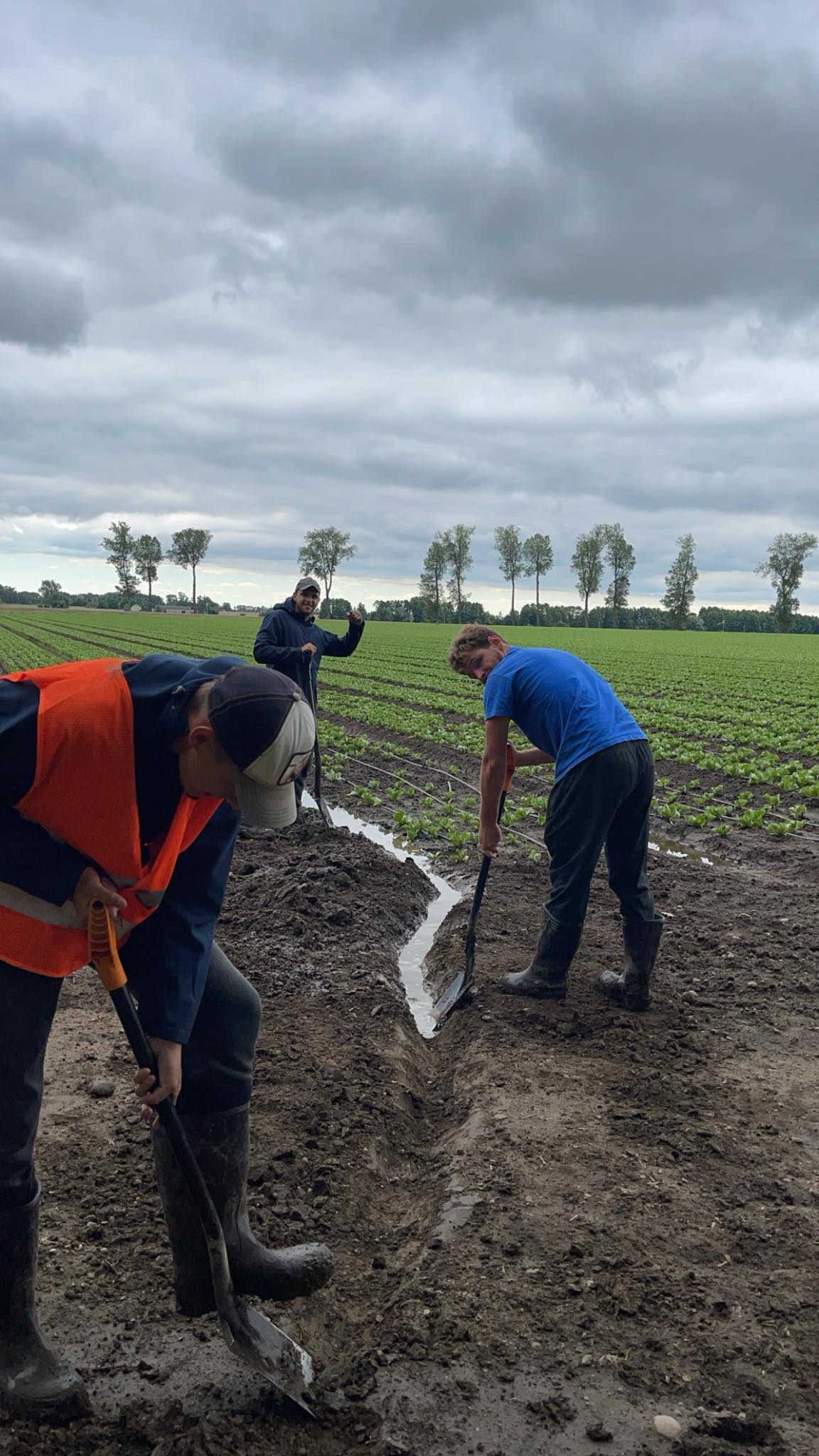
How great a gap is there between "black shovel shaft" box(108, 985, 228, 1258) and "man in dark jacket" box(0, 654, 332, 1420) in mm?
45

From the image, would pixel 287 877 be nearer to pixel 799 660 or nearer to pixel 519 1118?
pixel 519 1118

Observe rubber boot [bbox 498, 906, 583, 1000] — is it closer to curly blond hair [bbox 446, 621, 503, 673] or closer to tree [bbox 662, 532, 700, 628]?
curly blond hair [bbox 446, 621, 503, 673]

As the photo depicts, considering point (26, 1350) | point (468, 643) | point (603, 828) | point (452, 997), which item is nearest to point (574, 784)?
point (603, 828)

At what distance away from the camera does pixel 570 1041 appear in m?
4.84

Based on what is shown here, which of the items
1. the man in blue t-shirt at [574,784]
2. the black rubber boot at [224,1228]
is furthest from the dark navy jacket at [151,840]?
the man in blue t-shirt at [574,784]

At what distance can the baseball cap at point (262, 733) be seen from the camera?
2.07m

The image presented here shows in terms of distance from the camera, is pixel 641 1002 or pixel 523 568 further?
pixel 523 568

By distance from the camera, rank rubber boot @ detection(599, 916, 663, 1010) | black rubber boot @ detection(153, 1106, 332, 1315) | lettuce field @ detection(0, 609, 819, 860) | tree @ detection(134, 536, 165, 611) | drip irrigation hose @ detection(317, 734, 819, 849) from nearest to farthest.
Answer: black rubber boot @ detection(153, 1106, 332, 1315), rubber boot @ detection(599, 916, 663, 1010), drip irrigation hose @ detection(317, 734, 819, 849), lettuce field @ detection(0, 609, 819, 860), tree @ detection(134, 536, 165, 611)

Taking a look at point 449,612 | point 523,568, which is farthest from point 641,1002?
point 523,568

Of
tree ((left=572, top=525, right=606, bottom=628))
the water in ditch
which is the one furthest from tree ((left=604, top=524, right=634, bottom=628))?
the water in ditch

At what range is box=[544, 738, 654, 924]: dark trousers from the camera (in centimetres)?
473

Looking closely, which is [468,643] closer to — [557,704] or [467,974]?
[557,704]

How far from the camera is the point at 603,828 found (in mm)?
4797

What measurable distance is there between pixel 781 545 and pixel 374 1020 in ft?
376
